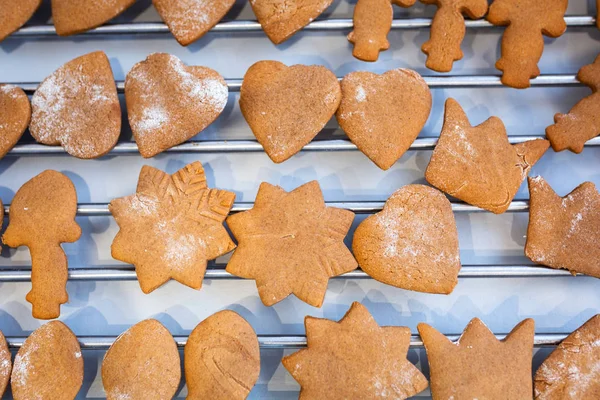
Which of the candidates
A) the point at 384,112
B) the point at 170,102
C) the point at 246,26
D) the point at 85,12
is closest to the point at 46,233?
the point at 170,102

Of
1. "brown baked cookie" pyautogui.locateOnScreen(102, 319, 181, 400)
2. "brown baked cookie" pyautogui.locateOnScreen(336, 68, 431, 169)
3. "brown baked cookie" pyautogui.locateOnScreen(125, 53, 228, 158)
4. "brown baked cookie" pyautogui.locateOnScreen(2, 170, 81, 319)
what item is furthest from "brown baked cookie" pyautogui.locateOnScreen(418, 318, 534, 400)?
"brown baked cookie" pyautogui.locateOnScreen(2, 170, 81, 319)

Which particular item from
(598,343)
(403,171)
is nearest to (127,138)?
(403,171)

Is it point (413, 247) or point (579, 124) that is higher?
point (579, 124)

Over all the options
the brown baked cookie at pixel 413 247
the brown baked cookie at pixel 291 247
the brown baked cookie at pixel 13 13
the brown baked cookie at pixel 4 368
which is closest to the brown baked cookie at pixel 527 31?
the brown baked cookie at pixel 413 247

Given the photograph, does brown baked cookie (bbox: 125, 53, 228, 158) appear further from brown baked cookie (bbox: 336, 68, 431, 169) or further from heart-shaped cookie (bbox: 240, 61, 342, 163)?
brown baked cookie (bbox: 336, 68, 431, 169)

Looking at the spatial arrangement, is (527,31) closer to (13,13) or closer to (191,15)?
(191,15)
